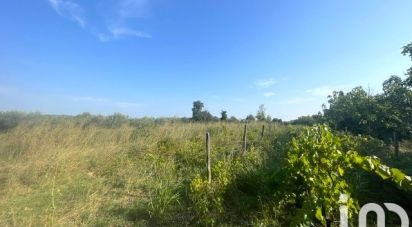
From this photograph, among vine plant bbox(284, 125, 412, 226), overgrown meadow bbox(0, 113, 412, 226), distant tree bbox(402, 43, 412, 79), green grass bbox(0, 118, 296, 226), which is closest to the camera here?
vine plant bbox(284, 125, 412, 226)

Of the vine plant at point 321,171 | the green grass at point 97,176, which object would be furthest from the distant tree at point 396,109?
the vine plant at point 321,171

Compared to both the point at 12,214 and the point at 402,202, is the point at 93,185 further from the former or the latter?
the point at 402,202

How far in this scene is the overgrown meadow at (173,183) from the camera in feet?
10.5

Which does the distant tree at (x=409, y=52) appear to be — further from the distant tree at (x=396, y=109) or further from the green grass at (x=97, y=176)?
the green grass at (x=97, y=176)

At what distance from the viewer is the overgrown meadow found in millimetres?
3188

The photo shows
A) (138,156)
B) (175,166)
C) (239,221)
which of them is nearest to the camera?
(239,221)

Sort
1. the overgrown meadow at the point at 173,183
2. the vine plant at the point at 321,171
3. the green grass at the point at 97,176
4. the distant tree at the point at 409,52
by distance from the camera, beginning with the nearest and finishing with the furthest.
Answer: the vine plant at the point at 321,171 → the overgrown meadow at the point at 173,183 → the green grass at the point at 97,176 → the distant tree at the point at 409,52

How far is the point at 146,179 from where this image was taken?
6.27 metres

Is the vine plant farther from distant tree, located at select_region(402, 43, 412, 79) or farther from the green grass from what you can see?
distant tree, located at select_region(402, 43, 412, 79)

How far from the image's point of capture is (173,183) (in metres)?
5.68

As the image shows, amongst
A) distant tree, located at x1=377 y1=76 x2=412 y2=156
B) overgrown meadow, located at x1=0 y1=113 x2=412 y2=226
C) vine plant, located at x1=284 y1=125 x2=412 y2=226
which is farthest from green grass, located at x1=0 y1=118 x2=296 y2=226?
distant tree, located at x1=377 y1=76 x2=412 y2=156

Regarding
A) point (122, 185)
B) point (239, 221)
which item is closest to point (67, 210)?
point (122, 185)

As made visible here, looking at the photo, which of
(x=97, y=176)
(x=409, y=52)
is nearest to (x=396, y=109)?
(x=409, y=52)

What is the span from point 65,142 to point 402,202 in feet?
23.8
